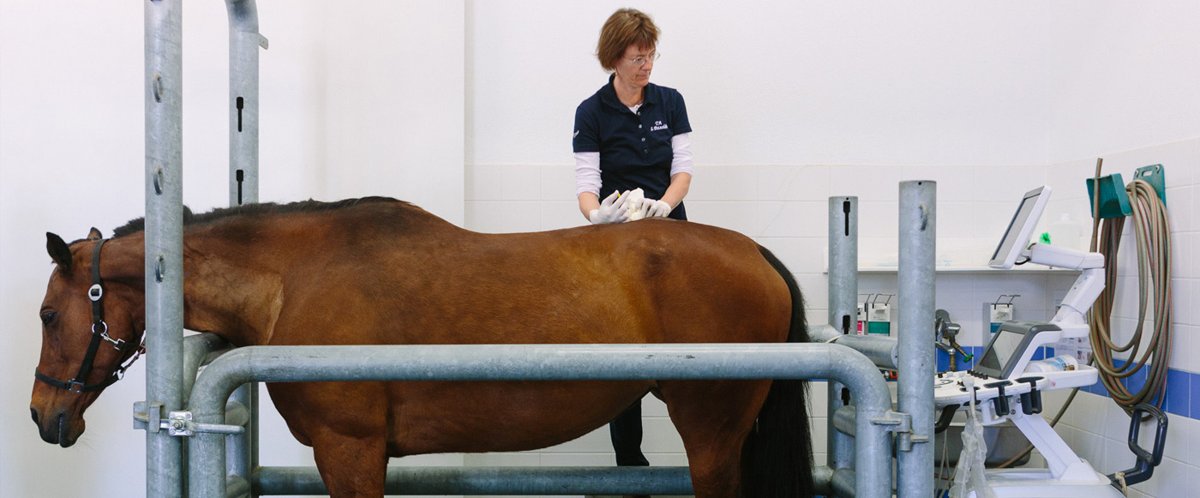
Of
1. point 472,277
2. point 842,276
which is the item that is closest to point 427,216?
point 472,277

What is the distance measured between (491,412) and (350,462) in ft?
1.03

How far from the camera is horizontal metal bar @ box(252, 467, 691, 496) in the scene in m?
1.92

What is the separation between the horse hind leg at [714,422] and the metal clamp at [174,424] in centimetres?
101

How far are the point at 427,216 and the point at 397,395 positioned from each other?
0.44 meters

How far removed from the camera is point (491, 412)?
1786 mm

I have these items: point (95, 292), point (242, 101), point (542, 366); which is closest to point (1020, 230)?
point (542, 366)

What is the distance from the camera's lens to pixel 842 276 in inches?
75.9

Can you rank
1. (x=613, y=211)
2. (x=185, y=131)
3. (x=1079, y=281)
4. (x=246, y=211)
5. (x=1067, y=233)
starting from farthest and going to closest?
(x=1067, y=233) < (x=185, y=131) < (x=1079, y=281) < (x=613, y=211) < (x=246, y=211)

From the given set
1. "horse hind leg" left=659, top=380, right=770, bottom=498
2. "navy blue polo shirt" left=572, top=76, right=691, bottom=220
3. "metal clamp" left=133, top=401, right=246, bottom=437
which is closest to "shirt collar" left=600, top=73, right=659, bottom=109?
"navy blue polo shirt" left=572, top=76, right=691, bottom=220

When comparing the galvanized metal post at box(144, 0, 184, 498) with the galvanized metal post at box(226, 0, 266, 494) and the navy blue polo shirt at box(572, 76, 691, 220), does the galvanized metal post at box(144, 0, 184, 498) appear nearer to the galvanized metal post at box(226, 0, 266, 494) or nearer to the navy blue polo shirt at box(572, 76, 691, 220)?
the galvanized metal post at box(226, 0, 266, 494)

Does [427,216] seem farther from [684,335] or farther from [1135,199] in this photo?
[1135,199]

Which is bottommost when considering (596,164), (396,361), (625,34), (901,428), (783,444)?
(783,444)

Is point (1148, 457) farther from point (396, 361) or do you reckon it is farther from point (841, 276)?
point (396, 361)

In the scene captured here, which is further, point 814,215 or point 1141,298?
point 814,215
